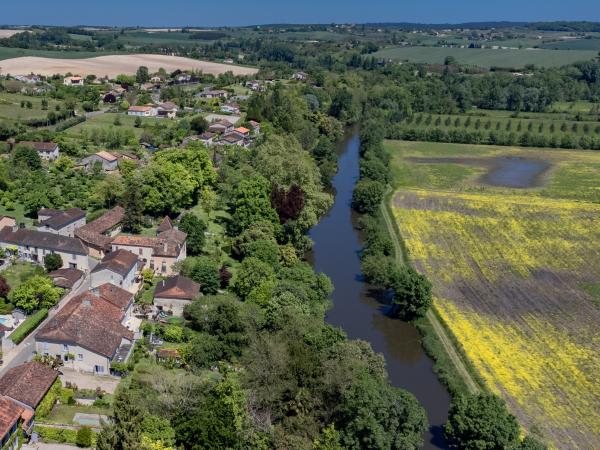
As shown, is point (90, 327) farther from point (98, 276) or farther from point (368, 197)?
point (368, 197)

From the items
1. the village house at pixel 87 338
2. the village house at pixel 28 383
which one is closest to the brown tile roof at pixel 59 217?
the village house at pixel 87 338

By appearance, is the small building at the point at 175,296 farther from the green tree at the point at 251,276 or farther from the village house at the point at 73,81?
the village house at the point at 73,81

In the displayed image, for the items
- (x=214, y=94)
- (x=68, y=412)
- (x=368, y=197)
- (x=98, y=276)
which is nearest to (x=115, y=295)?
(x=98, y=276)

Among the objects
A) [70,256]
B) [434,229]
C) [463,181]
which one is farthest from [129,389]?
[463,181]

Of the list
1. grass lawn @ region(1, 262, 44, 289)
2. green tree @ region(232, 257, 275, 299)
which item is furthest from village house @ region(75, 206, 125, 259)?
green tree @ region(232, 257, 275, 299)

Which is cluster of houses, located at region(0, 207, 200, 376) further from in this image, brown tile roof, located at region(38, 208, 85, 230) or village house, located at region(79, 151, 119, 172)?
village house, located at region(79, 151, 119, 172)

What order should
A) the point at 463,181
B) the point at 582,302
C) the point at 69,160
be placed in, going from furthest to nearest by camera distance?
the point at 463,181
the point at 69,160
the point at 582,302

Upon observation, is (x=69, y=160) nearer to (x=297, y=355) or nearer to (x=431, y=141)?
(x=297, y=355)
